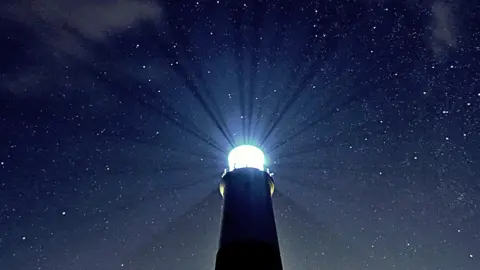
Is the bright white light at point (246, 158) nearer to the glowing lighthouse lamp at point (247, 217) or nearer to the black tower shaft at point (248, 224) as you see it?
the glowing lighthouse lamp at point (247, 217)

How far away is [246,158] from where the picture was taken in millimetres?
11094

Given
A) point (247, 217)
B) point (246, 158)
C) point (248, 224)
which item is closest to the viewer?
point (248, 224)

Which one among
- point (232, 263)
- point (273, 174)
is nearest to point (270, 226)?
point (232, 263)

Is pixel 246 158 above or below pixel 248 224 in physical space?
above

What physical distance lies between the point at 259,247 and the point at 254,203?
1.16 meters

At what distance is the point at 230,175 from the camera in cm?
1040

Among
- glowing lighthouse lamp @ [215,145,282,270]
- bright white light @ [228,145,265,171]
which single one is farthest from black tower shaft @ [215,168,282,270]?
bright white light @ [228,145,265,171]

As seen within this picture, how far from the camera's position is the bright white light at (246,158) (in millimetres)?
10977

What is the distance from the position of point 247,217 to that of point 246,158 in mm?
2087

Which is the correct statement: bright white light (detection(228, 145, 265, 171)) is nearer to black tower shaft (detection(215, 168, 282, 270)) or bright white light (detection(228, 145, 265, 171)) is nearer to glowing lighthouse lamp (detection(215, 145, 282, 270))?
glowing lighthouse lamp (detection(215, 145, 282, 270))

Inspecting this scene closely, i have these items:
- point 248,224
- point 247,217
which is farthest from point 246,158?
point 248,224

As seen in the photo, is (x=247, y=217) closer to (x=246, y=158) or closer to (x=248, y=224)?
(x=248, y=224)

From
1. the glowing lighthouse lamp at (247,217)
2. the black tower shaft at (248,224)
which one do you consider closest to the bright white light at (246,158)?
the glowing lighthouse lamp at (247,217)

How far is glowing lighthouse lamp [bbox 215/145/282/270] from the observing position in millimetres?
8789
